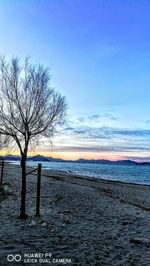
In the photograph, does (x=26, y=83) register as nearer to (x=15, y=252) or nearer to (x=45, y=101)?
(x=45, y=101)

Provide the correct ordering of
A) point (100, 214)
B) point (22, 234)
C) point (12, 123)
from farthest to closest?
1. point (100, 214)
2. point (12, 123)
3. point (22, 234)

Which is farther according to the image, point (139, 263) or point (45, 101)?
point (45, 101)

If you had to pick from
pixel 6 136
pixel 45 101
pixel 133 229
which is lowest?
pixel 133 229

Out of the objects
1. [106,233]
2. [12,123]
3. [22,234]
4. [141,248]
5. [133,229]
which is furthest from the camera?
[12,123]

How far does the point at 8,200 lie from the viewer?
55.7ft

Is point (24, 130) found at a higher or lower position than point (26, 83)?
lower

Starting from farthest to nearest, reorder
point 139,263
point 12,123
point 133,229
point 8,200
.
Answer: point 8,200 → point 12,123 → point 133,229 → point 139,263

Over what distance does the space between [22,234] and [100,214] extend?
5862 mm

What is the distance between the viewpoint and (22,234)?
9805 mm

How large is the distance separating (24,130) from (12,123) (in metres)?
0.54

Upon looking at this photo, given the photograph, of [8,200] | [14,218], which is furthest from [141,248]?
[8,200]

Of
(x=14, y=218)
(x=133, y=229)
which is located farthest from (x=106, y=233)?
(x=14, y=218)

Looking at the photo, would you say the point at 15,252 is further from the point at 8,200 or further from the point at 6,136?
the point at 8,200

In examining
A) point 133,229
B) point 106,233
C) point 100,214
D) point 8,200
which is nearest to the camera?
point 106,233
